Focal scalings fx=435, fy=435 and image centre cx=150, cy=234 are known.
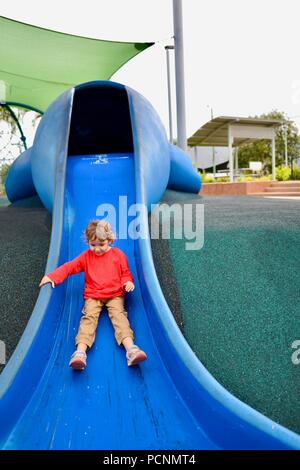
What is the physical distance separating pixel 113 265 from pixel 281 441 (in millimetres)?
1698

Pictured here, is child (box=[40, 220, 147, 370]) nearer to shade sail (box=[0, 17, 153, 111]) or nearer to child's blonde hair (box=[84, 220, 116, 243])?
child's blonde hair (box=[84, 220, 116, 243])

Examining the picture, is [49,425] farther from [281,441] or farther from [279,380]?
→ [279,380]

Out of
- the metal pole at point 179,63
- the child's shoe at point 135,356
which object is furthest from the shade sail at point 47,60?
the child's shoe at point 135,356

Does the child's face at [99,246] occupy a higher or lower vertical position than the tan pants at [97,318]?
higher

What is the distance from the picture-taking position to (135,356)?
2654 mm

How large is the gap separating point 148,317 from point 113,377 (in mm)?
596

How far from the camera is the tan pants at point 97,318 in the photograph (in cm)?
288

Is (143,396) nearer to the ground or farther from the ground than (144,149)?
nearer to the ground

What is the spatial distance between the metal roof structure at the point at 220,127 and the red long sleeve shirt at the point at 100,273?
1394 centimetres

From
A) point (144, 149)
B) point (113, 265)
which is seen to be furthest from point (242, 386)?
point (144, 149)

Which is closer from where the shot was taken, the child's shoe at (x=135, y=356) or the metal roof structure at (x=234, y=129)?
the child's shoe at (x=135, y=356)

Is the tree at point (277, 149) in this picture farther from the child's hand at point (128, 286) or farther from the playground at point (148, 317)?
the child's hand at point (128, 286)

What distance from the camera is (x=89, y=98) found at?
248 inches

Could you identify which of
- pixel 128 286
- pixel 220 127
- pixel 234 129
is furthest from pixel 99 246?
pixel 220 127
